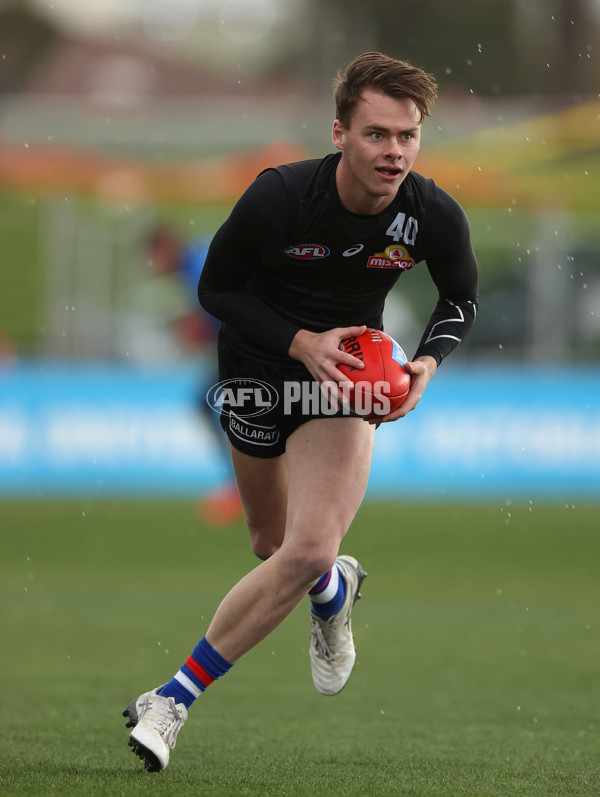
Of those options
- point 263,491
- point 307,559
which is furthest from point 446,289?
point 307,559

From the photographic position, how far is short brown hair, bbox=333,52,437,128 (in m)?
Result: 4.80

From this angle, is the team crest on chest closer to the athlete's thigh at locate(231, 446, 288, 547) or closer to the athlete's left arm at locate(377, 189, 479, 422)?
the athlete's left arm at locate(377, 189, 479, 422)

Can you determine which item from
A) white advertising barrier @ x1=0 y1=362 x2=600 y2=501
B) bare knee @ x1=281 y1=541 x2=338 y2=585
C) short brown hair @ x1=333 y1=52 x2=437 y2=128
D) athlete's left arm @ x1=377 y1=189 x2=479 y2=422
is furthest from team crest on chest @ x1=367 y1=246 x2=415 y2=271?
white advertising barrier @ x1=0 y1=362 x2=600 y2=501

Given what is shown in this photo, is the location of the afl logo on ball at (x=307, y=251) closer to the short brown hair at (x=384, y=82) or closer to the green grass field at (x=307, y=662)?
the short brown hair at (x=384, y=82)

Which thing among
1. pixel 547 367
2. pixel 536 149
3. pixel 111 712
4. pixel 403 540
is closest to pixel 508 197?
pixel 536 149

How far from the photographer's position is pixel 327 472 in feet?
16.6

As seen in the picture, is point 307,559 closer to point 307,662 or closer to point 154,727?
point 154,727

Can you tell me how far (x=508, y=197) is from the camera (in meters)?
20.1

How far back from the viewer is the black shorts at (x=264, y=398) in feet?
17.3

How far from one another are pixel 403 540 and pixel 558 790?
899 centimetres

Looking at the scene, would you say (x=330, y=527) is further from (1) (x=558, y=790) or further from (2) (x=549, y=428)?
(2) (x=549, y=428)

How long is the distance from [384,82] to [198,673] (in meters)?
2.40

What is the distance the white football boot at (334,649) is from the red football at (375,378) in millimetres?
1325

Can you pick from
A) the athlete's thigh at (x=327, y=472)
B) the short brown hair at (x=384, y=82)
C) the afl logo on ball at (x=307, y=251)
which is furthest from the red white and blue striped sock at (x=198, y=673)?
the short brown hair at (x=384, y=82)
